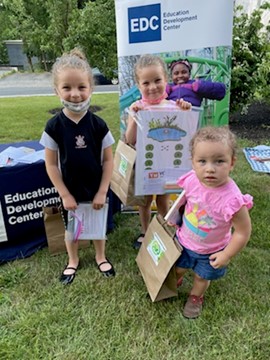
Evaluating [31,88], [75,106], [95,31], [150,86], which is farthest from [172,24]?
[31,88]

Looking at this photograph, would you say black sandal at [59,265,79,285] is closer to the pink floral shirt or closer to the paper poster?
the paper poster

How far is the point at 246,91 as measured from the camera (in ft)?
18.1

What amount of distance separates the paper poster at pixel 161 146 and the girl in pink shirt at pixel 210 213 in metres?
0.42

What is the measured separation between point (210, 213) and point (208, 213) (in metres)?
0.01

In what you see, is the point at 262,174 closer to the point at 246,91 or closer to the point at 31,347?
the point at 246,91

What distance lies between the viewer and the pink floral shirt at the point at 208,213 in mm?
1543

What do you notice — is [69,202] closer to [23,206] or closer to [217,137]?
[23,206]

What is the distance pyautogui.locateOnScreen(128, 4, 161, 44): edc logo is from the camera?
235 cm

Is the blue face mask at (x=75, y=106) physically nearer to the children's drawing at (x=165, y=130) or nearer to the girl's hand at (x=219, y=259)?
the children's drawing at (x=165, y=130)

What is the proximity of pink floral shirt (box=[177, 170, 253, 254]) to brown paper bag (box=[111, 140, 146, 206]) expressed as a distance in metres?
0.49

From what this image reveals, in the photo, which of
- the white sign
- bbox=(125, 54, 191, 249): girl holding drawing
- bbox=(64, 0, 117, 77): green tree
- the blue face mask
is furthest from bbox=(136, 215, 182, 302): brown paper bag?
bbox=(64, 0, 117, 77): green tree

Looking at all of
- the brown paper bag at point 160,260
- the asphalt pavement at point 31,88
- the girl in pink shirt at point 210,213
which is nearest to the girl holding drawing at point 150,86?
the girl in pink shirt at point 210,213

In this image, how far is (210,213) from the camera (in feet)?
5.36

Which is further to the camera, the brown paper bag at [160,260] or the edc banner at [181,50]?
the edc banner at [181,50]
